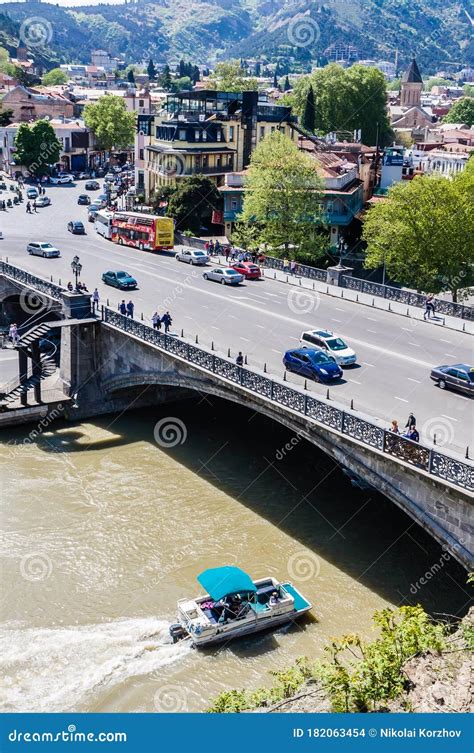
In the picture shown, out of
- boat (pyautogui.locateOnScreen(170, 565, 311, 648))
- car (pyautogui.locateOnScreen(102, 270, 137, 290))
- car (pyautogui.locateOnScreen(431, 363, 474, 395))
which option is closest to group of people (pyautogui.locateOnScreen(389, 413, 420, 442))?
car (pyautogui.locateOnScreen(431, 363, 474, 395))

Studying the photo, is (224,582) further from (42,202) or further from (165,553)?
(42,202)

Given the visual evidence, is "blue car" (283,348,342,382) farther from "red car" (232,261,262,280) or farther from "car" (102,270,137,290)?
"red car" (232,261,262,280)

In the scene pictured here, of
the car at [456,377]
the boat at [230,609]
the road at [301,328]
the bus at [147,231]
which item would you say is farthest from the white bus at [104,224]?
the boat at [230,609]

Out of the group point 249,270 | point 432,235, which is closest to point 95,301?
point 249,270

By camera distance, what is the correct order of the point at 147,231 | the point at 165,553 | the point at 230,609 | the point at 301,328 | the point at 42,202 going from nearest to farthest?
the point at 230,609 → the point at 165,553 → the point at 301,328 → the point at 147,231 → the point at 42,202

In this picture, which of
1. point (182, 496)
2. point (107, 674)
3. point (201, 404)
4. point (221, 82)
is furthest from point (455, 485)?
point (221, 82)

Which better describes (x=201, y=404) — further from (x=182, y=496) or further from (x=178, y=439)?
(x=182, y=496)

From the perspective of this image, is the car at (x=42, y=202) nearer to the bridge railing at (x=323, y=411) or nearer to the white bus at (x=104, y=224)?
the white bus at (x=104, y=224)
